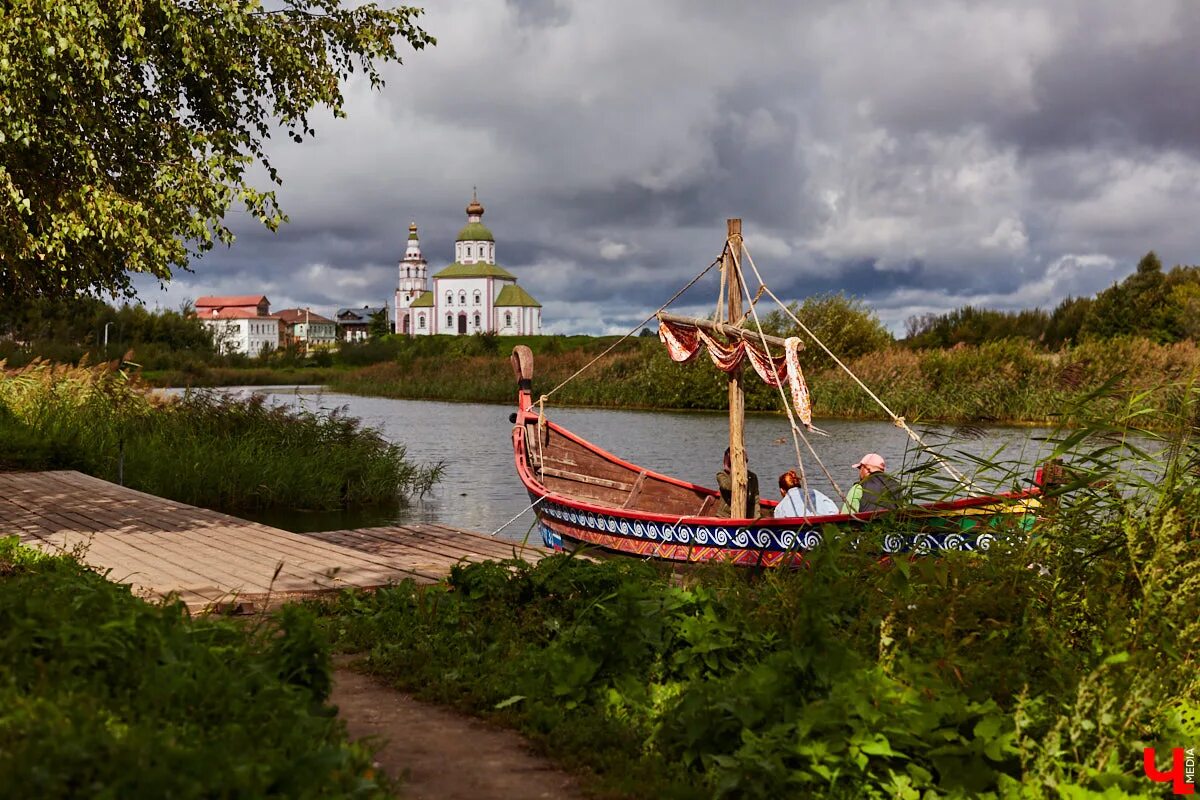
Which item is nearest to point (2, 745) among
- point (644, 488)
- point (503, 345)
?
point (644, 488)

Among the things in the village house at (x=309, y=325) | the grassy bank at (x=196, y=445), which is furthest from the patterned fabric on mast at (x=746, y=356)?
the village house at (x=309, y=325)

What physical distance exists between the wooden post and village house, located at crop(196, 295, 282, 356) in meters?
143

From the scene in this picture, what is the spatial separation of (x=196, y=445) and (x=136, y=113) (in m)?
6.69

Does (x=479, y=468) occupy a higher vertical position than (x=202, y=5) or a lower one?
lower

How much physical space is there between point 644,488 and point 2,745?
11.5 metres

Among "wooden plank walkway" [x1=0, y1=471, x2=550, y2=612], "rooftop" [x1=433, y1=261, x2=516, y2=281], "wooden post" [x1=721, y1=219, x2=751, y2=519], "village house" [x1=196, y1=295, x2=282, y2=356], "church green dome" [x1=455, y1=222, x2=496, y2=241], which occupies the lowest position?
"wooden plank walkway" [x1=0, y1=471, x2=550, y2=612]

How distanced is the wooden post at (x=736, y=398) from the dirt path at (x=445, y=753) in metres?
6.78

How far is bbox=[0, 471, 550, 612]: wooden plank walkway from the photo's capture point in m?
7.35

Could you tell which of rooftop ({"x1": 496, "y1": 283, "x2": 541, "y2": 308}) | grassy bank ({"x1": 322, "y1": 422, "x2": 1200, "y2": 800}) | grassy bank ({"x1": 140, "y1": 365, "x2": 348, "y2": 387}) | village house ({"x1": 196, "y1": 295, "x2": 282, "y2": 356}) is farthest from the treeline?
village house ({"x1": 196, "y1": 295, "x2": 282, "y2": 356})

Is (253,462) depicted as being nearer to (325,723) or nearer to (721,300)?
(721,300)

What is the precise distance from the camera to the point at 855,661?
14.3 feet

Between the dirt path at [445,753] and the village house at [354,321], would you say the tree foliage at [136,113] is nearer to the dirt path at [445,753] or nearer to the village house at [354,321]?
the dirt path at [445,753]

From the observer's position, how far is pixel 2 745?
9.68 ft

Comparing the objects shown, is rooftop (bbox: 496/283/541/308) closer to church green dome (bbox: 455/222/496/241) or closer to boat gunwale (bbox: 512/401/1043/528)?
church green dome (bbox: 455/222/496/241)
